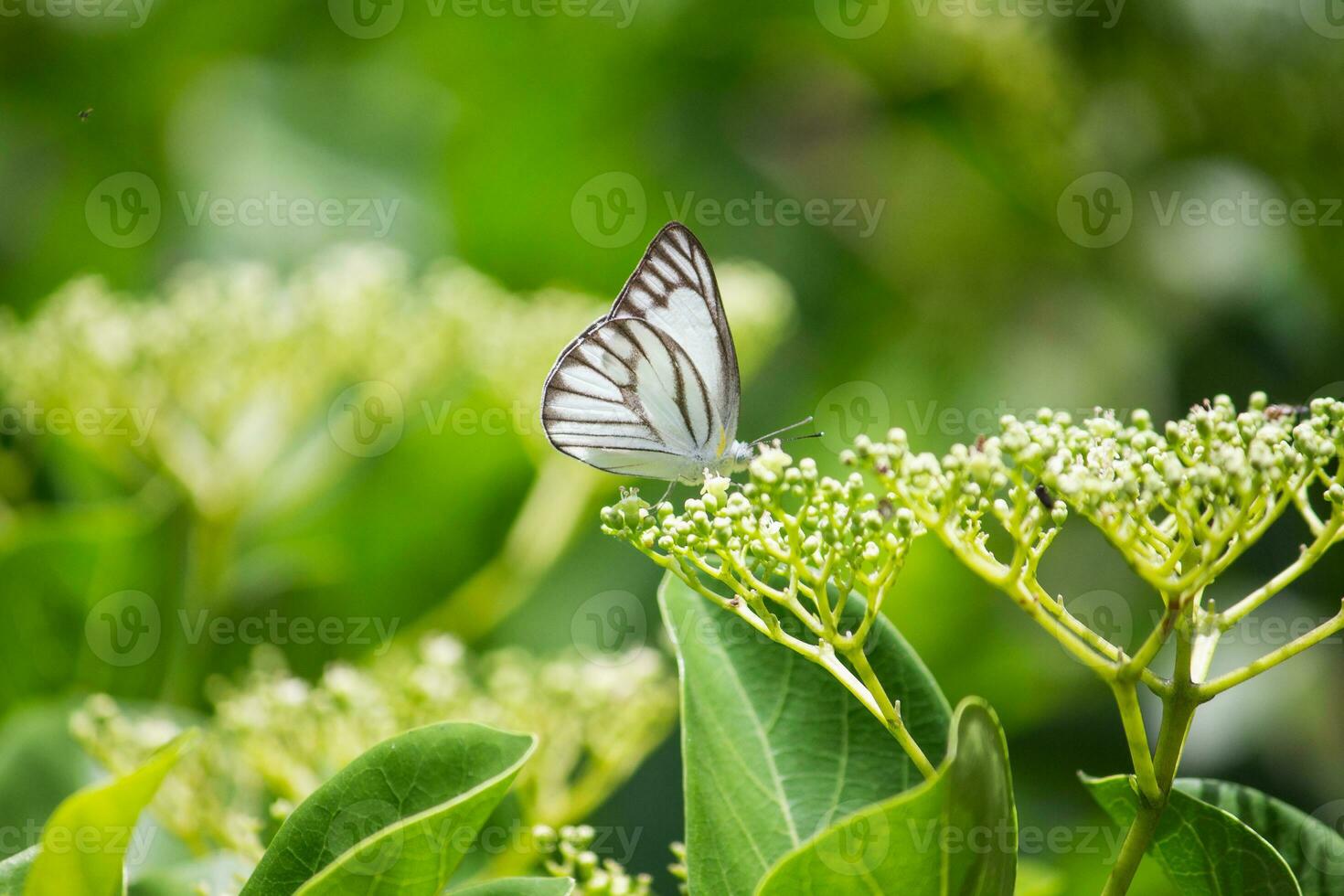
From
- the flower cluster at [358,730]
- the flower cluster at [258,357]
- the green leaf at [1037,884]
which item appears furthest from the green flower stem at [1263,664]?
the flower cluster at [258,357]

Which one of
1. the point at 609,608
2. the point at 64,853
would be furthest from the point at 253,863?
the point at 609,608

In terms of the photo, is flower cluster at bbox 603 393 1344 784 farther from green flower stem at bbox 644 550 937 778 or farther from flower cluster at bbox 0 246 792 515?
flower cluster at bbox 0 246 792 515

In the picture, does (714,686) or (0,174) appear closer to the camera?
(714,686)

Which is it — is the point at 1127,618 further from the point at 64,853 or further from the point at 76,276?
the point at 76,276

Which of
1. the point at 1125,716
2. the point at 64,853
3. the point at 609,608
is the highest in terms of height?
the point at 1125,716

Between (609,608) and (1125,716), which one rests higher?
(1125,716)

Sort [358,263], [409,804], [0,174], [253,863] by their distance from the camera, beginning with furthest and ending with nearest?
[0,174] → [358,263] → [253,863] → [409,804]

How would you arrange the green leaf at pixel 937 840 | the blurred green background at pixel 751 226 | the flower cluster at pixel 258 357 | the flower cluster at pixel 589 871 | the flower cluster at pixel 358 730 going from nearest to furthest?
the green leaf at pixel 937 840, the flower cluster at pixel 589 871, the flower cluster at pixel 358 730, the flower cluster at pixel 258 357, the blurred green background at pixel 751 226

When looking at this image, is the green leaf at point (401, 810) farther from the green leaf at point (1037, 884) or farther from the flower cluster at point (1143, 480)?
the green leaf at point (1037, 884)
